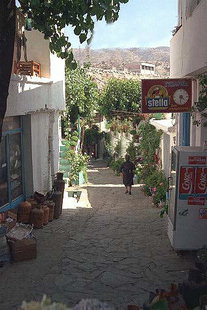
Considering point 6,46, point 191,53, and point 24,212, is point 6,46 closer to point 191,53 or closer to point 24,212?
point 191,53

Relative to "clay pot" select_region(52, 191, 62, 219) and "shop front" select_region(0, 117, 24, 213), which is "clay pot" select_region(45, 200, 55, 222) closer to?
"clay pot" select_region(52, 191, 62, 219)

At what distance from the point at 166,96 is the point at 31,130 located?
3866 mm

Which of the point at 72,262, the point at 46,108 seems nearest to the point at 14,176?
the point at 46,108

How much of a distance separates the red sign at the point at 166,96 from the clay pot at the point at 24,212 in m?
3.63

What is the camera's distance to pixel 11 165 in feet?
37.1

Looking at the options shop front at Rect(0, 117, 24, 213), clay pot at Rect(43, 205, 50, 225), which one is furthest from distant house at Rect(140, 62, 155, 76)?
clay pot at Rect(43, 205, 50, 225)

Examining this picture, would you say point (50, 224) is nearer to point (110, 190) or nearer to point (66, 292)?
point (66, 292)

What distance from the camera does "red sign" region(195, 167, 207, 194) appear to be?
26.4 ft

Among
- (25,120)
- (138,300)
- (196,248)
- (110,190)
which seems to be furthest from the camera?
(110,190)

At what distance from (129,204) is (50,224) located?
4.00 m

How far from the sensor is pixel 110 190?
58.4ft

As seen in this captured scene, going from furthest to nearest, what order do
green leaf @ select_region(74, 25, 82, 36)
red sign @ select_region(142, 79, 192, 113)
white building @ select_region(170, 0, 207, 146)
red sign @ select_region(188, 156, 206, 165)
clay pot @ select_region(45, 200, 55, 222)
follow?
1. clay pot @ select_region(45, 200, 55, 222)
2. red sign @ select_region(142, 79, 192, 113)
3. white building @ select_region(170, 0, 207, 146)
4. red sign @ select_region(188, 156, 206, 165)
5. green leaf @ select_region(74, 25, 82, 36)

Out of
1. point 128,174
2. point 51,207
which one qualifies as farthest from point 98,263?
point 128,174

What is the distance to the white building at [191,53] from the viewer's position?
853cm
